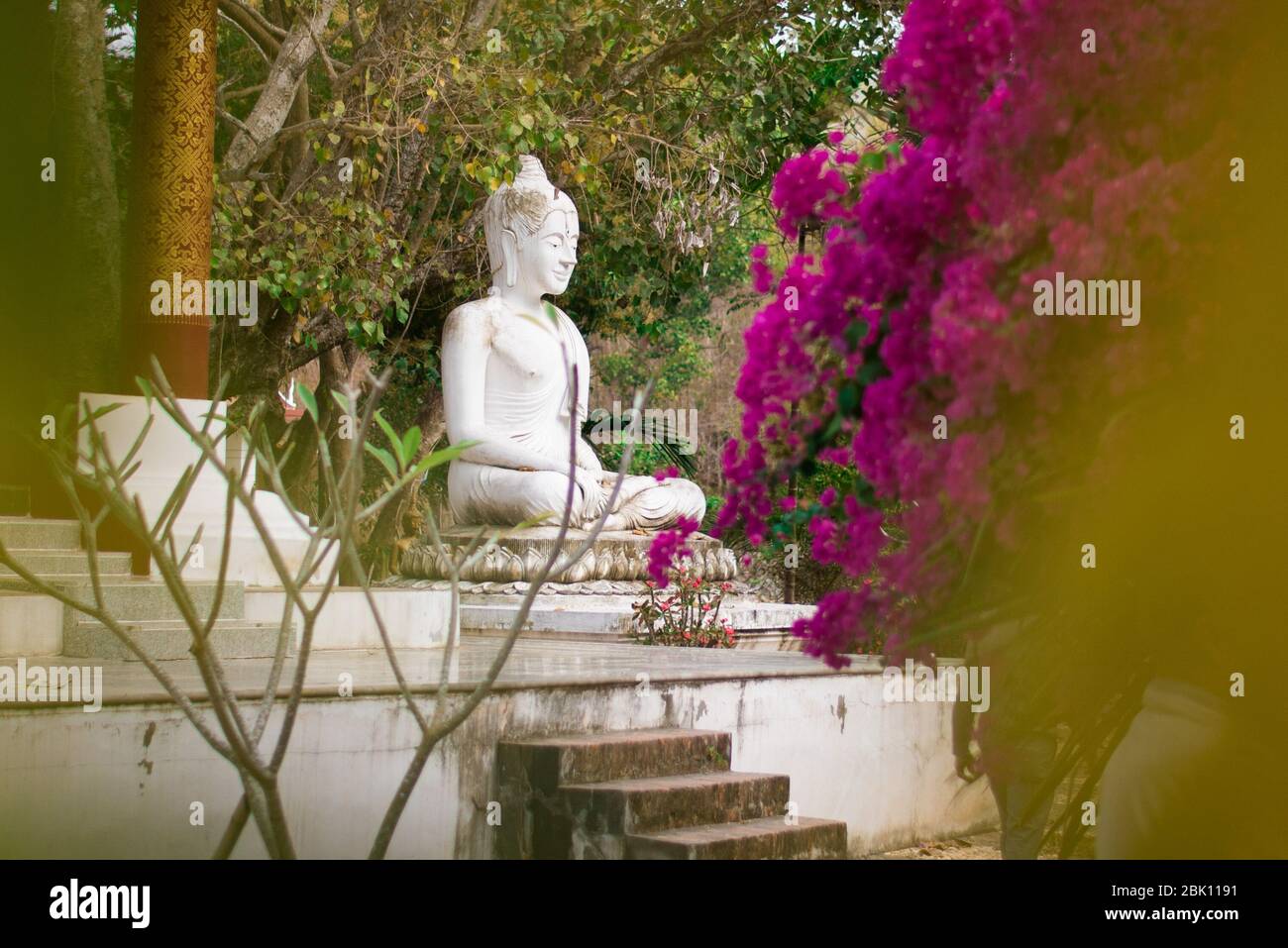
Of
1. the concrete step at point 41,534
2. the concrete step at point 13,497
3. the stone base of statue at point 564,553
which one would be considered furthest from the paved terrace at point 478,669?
the concrete step at point 13,497

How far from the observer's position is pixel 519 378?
32.9 feet

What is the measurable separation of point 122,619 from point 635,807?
6.78ft

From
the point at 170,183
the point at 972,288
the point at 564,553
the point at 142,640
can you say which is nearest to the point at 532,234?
the point at 564,553

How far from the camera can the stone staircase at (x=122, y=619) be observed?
5629 millimetres

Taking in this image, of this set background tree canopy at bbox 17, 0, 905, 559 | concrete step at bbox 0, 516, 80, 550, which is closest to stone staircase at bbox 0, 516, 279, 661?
concrete step at bbox 0, 516, 80, 550

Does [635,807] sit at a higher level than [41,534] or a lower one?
lower

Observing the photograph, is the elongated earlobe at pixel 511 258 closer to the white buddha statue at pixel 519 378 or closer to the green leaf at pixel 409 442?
the white buddha statue at pixel 519 378

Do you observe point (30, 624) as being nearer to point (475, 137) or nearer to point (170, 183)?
point (170, 183)

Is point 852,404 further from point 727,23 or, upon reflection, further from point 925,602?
point 727,23

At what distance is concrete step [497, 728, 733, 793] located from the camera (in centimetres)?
525

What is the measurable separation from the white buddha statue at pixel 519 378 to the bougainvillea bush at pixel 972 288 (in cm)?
729

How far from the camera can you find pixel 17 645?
5613mm
